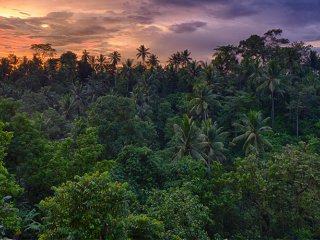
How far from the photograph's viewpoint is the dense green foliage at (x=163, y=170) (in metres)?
11.3

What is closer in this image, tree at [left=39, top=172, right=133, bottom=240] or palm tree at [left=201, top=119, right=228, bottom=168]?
tree at [left=39, top=172, right=133, bottom=240]

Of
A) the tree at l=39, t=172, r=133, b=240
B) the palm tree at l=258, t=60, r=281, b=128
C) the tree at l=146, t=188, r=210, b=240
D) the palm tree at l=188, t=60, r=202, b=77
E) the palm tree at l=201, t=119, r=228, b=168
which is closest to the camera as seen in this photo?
the tree at l=39, t=172, r=133, b=240

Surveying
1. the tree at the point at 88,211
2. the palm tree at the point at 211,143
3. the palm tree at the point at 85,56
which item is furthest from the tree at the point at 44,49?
the tree at the point at 88,211

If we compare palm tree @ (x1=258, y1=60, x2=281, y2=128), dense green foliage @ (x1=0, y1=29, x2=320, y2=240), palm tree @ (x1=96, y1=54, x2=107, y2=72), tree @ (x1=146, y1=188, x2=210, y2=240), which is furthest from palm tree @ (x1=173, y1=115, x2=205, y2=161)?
palm tree @ (x1=96, y1=54, x2=107, y2=72)

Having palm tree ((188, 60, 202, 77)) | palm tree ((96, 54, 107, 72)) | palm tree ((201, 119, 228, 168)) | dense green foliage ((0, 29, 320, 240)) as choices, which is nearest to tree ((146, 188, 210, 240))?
dense green foliage ((0, 29, 320, 240))

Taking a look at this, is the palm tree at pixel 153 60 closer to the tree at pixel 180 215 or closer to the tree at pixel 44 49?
the tree at pixel 44 49

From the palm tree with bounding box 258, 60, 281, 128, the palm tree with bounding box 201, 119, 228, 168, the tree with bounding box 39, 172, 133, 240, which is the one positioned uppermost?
the palm tree with bounding box 258, 60, 281, 128

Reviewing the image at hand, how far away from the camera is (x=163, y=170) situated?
25234mm

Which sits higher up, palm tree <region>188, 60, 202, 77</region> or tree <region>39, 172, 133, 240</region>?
palm tree <region>188, 60, 202, 77</region>

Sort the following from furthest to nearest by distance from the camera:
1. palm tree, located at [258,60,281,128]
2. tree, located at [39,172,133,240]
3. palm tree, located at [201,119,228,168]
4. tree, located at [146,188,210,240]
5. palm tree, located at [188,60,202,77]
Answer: palm tree, located at [188,60,202,77]
palm tree, located at [258,60,281,128]
palm tree, located at [201,119,228,168]
tree, located at [146,188,210,240]
tree, located at [39,172,133,240]

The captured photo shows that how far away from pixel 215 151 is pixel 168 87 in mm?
38399

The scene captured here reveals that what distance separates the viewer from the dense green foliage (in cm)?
1133

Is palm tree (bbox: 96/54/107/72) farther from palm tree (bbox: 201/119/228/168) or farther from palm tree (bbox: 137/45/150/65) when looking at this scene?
palm tree (bbox: 201/119/228/168)

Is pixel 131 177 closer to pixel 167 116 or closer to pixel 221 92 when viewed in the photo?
pixel 167 116
